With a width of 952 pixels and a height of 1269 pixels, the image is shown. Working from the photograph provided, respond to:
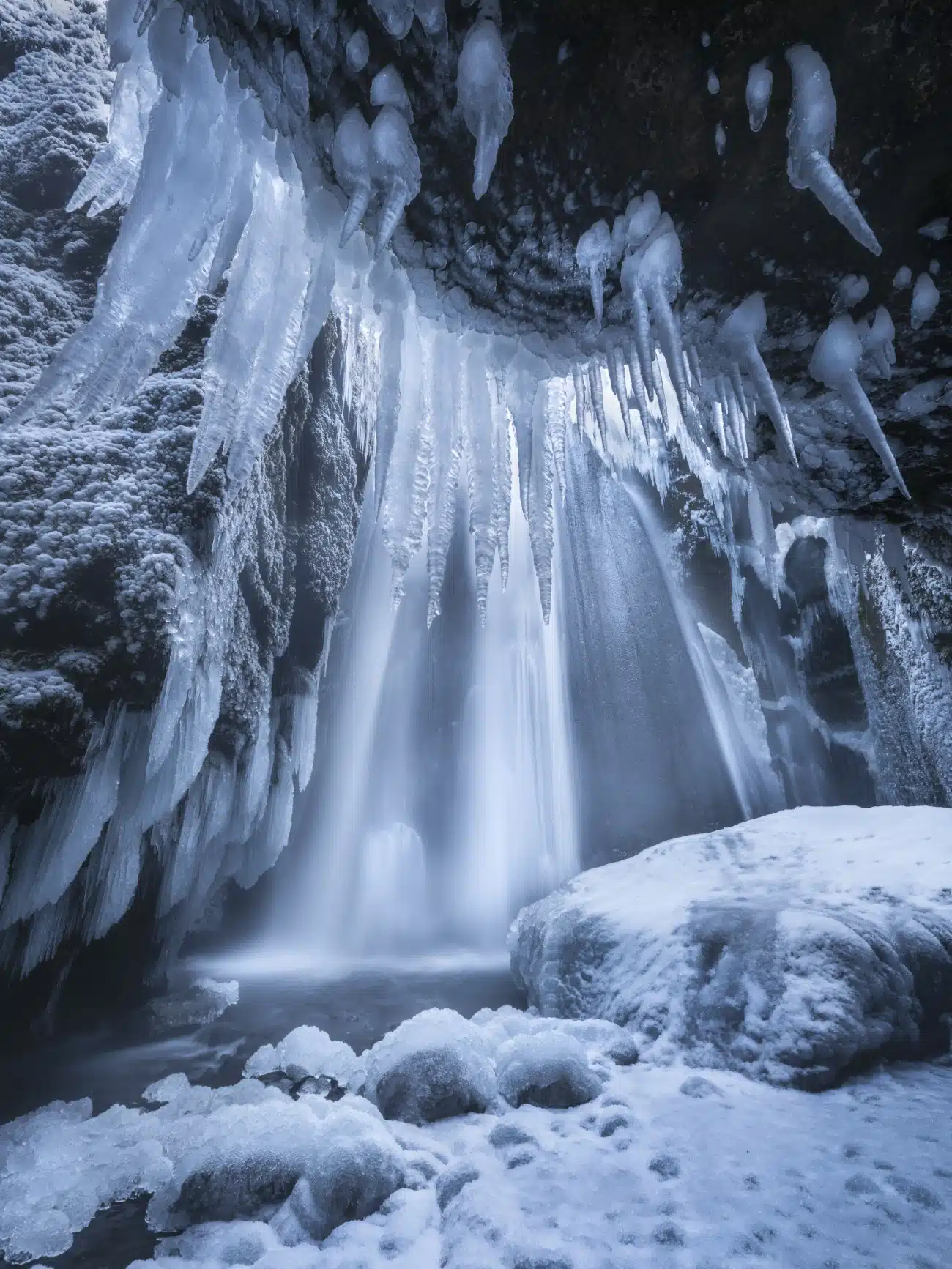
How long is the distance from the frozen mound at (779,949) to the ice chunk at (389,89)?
5.22 meters

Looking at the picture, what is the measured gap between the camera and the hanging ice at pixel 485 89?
1.72 meters

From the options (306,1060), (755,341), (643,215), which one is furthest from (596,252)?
(306,1060)

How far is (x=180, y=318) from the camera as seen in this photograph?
2.72m

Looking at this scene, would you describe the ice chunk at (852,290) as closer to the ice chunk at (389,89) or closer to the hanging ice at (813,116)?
the hanging ice at (813,116)

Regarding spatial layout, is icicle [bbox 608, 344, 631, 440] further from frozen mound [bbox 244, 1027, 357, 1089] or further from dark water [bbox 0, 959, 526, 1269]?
frozen mound [bbox 244, 1027, 357, 1089]

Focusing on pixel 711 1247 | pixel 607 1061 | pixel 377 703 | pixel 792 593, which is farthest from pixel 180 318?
pixel 377 703

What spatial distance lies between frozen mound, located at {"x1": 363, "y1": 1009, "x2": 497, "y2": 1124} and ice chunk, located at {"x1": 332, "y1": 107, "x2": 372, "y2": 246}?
14.3ft

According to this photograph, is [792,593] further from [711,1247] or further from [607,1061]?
[711,1247]

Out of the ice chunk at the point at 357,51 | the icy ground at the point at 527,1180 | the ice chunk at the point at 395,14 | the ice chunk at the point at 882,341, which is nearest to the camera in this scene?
the ice chunk at the point at 395,14

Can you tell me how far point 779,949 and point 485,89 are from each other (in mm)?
5168

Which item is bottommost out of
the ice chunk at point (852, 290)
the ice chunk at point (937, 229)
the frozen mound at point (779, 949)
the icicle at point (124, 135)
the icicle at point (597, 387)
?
the frozen mound at point (779, 949)

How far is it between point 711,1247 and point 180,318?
4.29 metres

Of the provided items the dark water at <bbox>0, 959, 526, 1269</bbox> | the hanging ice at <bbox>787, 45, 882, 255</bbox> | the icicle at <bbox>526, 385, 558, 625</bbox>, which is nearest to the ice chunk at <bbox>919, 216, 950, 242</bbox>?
the hanging ice at <bbox>787, 45, 882, 255</bbox>

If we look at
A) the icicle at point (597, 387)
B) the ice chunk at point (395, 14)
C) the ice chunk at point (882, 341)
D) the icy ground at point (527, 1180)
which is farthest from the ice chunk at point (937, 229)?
the icy ground at point (527, 1180)
